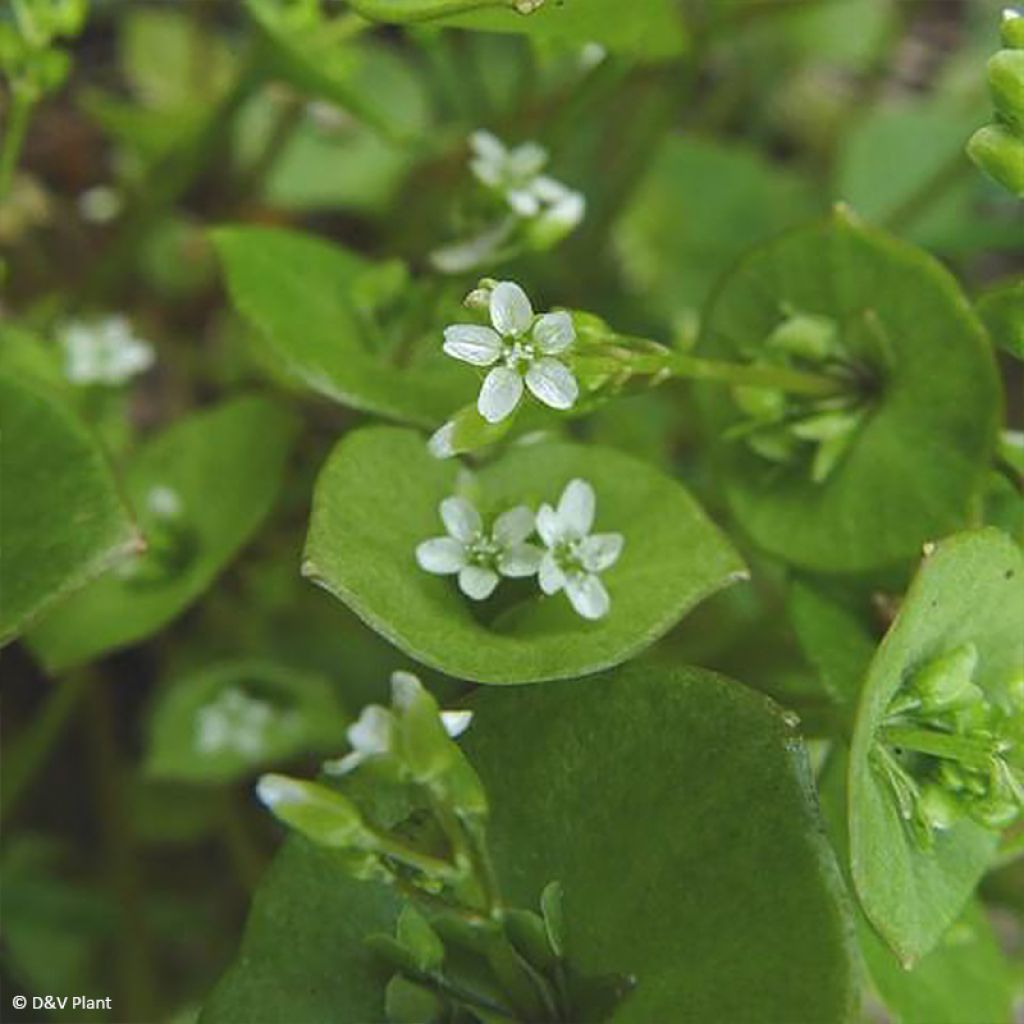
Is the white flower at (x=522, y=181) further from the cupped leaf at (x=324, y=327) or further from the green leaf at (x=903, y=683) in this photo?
the green leaf at (x=903, y=683)

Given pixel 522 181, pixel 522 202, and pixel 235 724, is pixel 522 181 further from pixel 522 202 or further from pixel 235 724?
pixel 235 724

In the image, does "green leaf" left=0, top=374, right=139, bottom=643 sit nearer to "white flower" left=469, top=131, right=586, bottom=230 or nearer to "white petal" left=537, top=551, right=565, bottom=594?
"white petal" left=537, top=551, right=565, bottom=594

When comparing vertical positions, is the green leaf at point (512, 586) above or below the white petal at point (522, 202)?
below

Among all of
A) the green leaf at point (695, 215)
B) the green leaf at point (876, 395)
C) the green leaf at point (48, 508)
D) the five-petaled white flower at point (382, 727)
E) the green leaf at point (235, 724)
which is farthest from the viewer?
the green leaf at point (695, 215)

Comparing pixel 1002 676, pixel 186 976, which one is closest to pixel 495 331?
pixel 1002 676

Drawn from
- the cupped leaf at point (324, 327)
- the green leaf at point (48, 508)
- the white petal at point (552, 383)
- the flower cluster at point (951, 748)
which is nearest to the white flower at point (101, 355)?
the cupped leaf at point (324, 327)

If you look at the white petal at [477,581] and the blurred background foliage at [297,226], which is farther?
the blurred background foliage at [297,226]

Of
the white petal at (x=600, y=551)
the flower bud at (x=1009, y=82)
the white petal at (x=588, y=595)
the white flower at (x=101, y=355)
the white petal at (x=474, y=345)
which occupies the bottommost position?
the white flower at (x=101, y=355)
